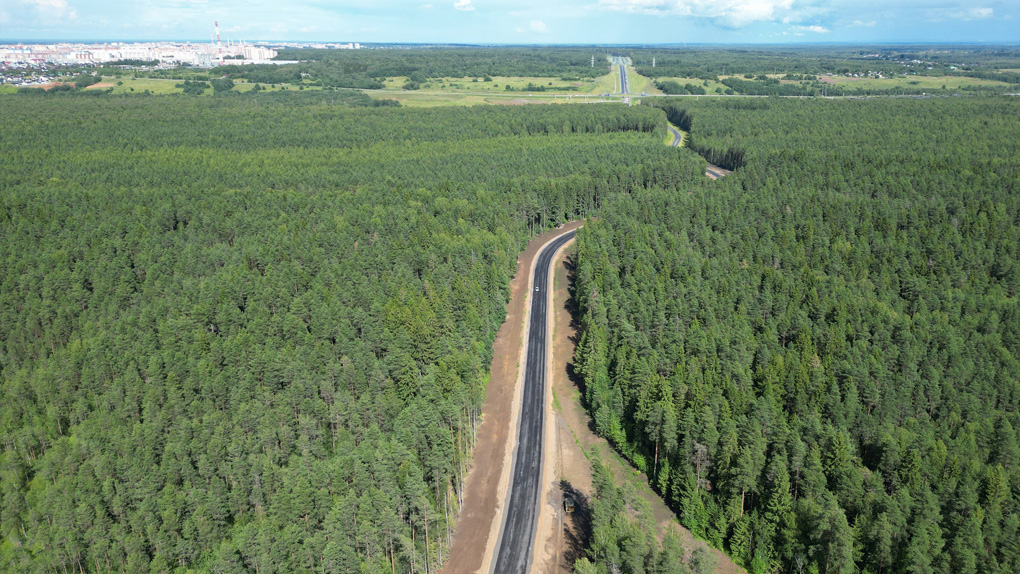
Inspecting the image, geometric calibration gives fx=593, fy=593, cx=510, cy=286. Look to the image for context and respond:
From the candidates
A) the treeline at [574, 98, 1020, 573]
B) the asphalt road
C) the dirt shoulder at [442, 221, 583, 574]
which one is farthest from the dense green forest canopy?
the treeline at [574, 98, 1020, 573]

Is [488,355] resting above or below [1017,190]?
below

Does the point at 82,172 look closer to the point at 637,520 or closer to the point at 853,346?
the point at 637,520

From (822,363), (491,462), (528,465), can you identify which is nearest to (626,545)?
(528,465)

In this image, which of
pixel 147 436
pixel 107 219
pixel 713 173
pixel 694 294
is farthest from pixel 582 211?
pixel 147 436

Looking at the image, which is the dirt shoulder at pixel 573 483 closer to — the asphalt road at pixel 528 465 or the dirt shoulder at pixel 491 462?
the asphalt road at pixel 528 465

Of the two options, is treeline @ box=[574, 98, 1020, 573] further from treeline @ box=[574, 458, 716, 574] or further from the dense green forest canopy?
the dense green forest canopy

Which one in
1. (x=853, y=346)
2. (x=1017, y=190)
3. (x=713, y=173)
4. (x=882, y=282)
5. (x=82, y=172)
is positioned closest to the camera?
(x=853, y=346)
